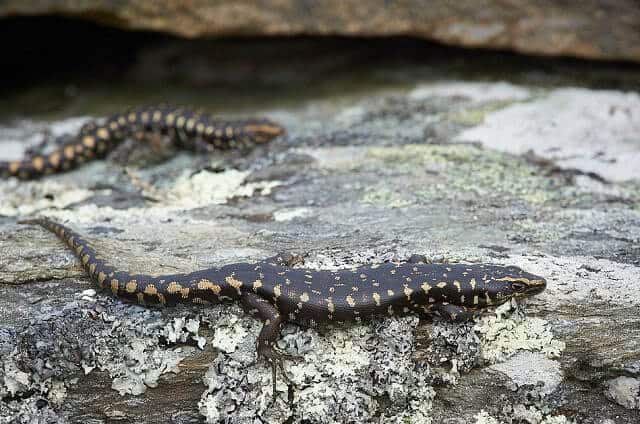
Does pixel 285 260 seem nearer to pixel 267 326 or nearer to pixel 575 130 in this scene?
pixel 267 326

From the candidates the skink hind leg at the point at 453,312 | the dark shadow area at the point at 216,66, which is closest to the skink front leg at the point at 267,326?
the skink hind leg at the point at 453,312

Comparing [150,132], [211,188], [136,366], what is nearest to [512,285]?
[136,366]

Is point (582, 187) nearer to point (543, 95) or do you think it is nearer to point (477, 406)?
point (543, 95)

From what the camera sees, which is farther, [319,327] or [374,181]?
[374,181]

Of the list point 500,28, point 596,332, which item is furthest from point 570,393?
point 500,28

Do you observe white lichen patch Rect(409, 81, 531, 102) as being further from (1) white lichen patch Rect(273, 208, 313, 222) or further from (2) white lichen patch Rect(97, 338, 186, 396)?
(2) white lichen patch Rect(97, 338, 186, 396)

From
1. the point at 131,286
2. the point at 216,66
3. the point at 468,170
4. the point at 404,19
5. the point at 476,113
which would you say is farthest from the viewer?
the point at 216,66
